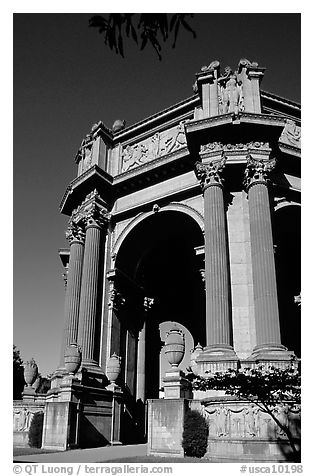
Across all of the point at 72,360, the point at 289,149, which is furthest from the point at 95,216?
the point at 289,149

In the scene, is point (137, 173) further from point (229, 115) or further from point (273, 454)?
point (273, 454)

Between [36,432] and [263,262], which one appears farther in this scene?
[263,262]

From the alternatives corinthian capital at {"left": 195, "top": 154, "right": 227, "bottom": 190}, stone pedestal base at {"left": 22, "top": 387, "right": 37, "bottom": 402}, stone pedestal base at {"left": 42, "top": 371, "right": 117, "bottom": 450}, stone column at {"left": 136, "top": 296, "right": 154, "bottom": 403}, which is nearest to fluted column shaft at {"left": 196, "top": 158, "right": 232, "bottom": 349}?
corinthian capital at {"left": 195, "top": 154, "right": 227, "bottom": 190}

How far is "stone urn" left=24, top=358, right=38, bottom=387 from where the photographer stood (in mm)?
27938

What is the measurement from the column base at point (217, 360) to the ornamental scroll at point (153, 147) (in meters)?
15.3

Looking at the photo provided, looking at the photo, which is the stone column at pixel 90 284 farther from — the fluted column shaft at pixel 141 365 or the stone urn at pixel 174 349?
the stone urn at pixel 174 349

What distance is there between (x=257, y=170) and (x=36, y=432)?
60.0 feet

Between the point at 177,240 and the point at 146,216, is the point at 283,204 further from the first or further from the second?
the point at 177,240

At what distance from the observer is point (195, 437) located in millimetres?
16547

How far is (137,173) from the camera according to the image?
105 ft

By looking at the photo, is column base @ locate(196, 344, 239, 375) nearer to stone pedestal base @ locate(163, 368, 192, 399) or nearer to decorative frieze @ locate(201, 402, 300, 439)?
stone pedestal base @ locate(163, 368, 192, 399)

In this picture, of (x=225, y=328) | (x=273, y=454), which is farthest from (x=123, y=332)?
(x=273, y=454)

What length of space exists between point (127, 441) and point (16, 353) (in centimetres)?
4691

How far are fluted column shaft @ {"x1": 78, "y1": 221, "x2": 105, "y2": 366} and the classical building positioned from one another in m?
0.08
